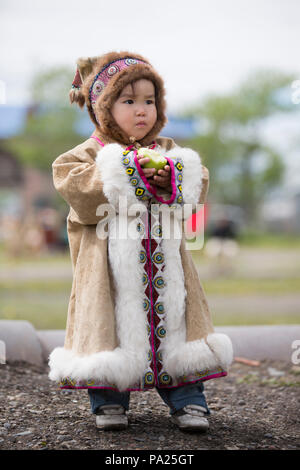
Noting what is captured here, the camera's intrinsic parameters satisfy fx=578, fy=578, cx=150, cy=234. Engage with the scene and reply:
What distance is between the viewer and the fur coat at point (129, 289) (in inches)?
88.4

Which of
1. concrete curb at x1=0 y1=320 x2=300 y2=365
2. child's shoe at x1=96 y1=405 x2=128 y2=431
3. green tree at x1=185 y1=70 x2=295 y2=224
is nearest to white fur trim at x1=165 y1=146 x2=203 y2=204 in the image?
child's shoe at x1=96 y1=405 x2=128 y2=431

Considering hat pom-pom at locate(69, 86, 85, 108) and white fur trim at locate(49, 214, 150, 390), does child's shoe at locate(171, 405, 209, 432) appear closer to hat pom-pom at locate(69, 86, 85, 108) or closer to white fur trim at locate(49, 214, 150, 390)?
white fur trim at locate(49, 214, 150, 390)

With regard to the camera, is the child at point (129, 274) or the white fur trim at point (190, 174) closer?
the child at point (129, 274)

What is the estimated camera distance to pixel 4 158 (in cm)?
2261

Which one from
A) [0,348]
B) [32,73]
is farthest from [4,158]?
[0,348]

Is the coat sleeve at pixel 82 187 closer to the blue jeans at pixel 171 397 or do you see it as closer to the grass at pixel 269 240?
the blue jeans at pixel 171 397

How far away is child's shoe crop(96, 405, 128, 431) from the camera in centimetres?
232

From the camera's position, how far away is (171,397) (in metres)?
2.41

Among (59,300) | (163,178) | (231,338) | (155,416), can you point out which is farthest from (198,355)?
(59,300)

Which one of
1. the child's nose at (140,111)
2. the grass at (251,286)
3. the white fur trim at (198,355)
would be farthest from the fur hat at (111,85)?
the grass at (251,286)

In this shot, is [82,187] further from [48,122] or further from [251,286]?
[48,122]

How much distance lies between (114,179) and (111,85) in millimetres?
416

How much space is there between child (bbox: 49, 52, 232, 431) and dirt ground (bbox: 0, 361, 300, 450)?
12 centimetres

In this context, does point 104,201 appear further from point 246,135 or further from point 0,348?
point 246,135
